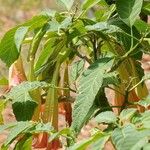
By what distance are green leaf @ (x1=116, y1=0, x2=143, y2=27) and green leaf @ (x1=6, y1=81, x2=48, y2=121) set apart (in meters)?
0.21

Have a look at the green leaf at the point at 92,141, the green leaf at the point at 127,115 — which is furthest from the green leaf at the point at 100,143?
the green leaf at the point at 127,115

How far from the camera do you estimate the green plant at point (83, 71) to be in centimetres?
103

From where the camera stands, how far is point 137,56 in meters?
1.17

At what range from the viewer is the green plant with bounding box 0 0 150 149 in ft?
3.38

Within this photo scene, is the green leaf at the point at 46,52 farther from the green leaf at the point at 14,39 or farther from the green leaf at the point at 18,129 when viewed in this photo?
the green leaf at the point at 18,129

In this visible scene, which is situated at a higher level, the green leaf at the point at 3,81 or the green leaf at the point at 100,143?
the green leaf at the point at 3,81

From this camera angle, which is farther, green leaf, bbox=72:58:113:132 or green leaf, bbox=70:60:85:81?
green leaf, bbox=70:60:85:81

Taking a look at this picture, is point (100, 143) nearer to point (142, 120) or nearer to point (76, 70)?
point (142, 120)

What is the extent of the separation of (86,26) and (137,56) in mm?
173

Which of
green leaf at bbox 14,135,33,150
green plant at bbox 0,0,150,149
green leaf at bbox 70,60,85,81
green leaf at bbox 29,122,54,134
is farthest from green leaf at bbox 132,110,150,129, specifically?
green leaf at bbox 70,60,85,81

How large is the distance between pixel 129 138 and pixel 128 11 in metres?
0.35

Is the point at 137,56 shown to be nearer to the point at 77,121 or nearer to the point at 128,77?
the point at 128,77

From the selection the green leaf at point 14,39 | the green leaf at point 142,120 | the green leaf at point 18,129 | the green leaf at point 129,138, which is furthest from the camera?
the green leaf at point 14,39

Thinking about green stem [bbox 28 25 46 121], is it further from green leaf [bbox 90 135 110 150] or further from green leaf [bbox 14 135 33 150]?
green leaf [bbox 90 135 110 150]
